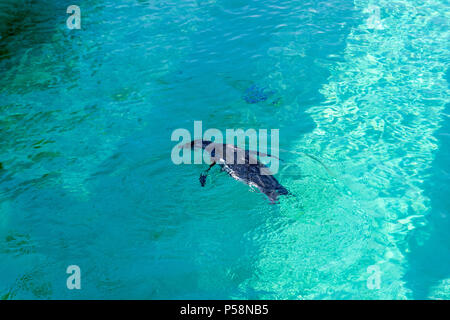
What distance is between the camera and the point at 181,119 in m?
7.40

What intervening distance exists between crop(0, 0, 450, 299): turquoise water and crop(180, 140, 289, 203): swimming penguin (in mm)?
175

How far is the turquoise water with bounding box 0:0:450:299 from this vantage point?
484 cm

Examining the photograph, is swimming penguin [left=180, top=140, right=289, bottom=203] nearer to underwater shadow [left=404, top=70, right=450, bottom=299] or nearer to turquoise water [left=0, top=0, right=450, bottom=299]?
turquoise water [left=0, top=0, right=450, bottom=299]

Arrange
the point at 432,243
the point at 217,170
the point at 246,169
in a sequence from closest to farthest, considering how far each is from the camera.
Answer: the point at 432,243 < the point at 246,169 < the point at 217,170

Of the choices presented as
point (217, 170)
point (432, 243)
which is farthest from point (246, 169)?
point (432, 243)

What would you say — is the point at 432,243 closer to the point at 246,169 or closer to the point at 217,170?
the point at 246,169

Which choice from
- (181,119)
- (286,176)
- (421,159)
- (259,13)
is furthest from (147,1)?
(421,159)

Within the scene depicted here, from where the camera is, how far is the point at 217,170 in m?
5.98

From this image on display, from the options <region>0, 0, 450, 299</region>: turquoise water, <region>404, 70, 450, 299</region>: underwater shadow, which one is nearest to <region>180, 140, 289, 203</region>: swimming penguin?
<region>0, 0, 450, 299</region>: turquoise water

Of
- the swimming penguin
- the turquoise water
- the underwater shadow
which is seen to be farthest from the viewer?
the swimming penguin

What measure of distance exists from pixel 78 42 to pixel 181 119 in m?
5.23

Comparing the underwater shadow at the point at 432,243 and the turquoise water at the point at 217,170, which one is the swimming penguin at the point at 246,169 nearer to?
the turquoise water at the point at 217,170

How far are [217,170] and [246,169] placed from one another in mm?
641

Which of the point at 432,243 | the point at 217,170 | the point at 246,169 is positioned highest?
the point at 246,169
